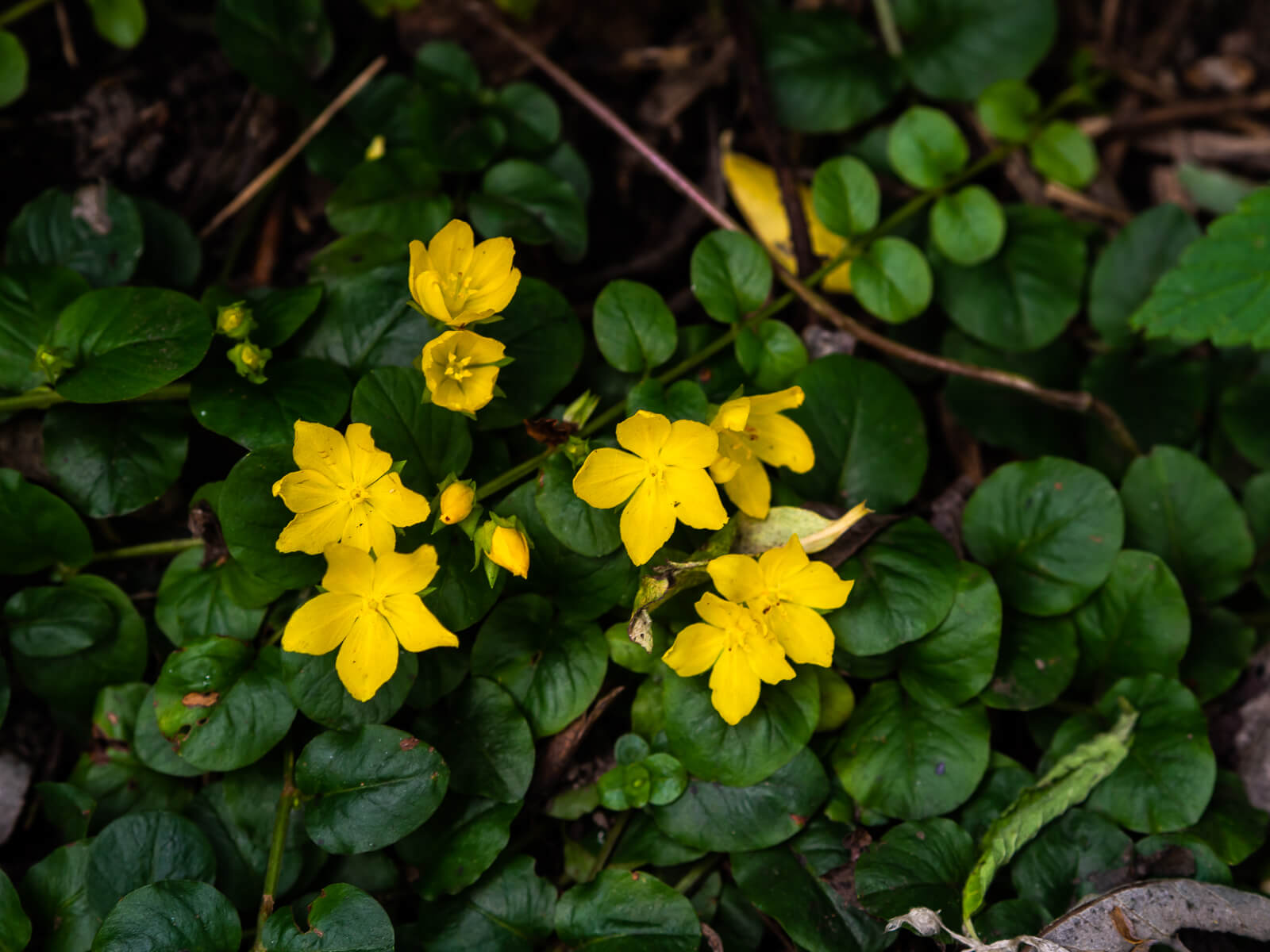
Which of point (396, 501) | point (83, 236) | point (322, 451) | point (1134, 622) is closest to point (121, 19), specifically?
point (83, 236)

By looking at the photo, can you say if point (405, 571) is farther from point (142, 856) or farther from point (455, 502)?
point (142, 856)

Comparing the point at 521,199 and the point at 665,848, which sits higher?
the point at 521,199

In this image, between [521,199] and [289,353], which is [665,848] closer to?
[289,353]

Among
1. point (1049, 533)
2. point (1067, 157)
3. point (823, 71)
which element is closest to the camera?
point (1049, 533)

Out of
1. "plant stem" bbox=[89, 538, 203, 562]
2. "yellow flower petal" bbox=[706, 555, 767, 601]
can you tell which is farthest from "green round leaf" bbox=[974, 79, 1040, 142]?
"plant stem" bbox=[89, 538, 203, 562]

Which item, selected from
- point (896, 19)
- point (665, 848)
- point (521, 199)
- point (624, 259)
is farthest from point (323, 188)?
point (665, 848)

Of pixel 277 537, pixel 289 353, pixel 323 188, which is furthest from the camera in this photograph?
pixel 323 188

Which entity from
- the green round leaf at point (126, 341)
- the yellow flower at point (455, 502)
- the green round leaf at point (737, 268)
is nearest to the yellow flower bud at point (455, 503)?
the yellow flower at point (455, 502)
